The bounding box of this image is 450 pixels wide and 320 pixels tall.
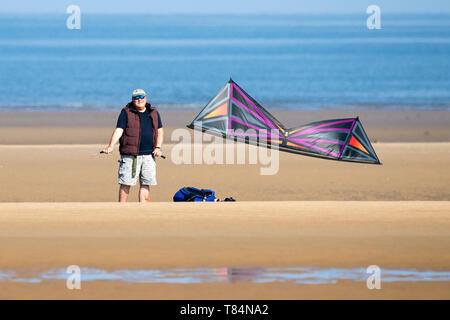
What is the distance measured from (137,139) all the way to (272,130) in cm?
340

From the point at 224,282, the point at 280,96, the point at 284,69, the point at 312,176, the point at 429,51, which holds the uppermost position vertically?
the point at 429,51

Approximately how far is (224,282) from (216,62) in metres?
55.8

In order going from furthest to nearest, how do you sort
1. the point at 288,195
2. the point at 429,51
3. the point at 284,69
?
1. the point at 429,51
2. the point at 284,69
3. the point at 288,195

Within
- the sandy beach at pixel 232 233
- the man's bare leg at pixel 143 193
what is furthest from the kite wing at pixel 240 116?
the man's bare leg at pixel 143 193

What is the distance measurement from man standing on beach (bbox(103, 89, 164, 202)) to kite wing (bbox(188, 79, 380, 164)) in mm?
2993

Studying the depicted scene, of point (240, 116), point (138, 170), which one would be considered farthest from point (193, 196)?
point (240, 116)

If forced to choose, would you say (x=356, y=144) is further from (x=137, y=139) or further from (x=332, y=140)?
(x=137, y=139)

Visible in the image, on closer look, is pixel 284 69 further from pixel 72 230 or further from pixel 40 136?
pixel 72 230

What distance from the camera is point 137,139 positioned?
773cm

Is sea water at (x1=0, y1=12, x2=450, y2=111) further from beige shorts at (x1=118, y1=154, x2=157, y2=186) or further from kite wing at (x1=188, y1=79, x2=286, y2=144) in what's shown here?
beige shorts at (x1=118, y1=154, x2=157, y2=186)

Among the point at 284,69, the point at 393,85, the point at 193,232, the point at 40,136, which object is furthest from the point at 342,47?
the point at 193,232

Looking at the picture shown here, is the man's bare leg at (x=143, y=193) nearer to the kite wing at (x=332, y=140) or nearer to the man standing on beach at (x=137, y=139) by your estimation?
the man standing on beach at (x=137, y=139)

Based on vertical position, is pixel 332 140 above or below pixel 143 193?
above

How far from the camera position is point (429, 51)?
241ft
